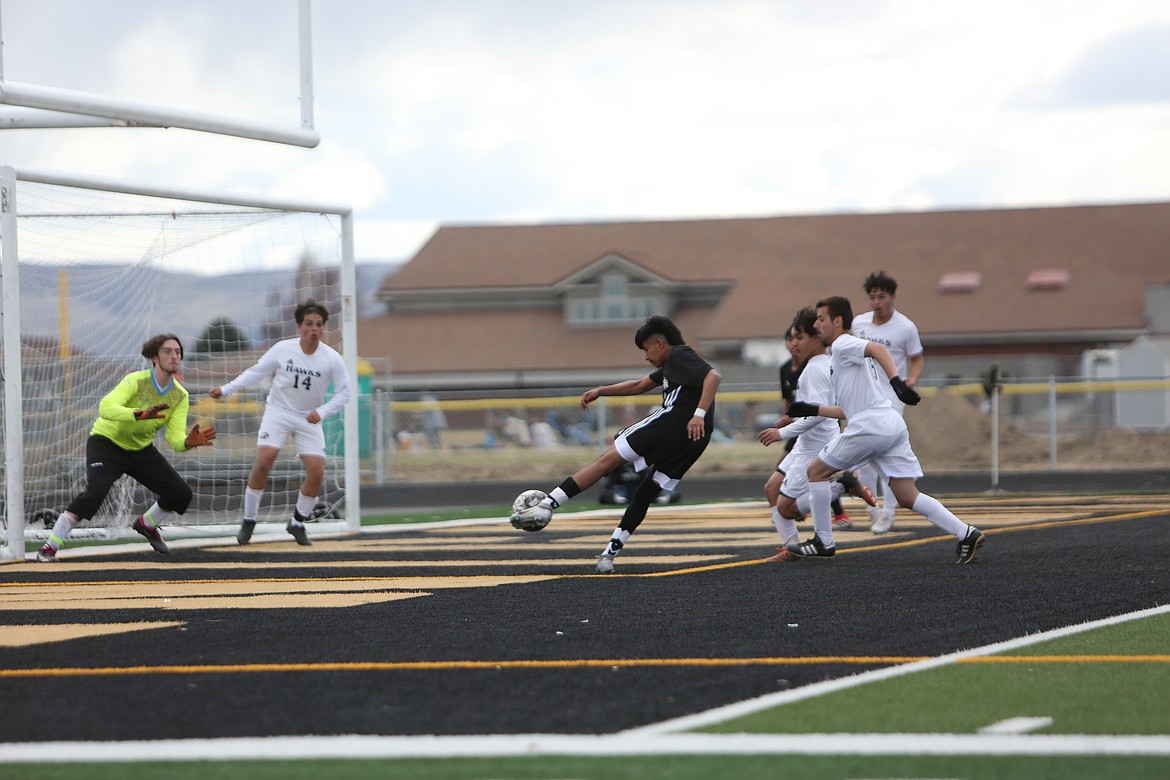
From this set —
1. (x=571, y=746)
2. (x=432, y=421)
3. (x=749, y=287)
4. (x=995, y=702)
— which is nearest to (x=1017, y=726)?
(x=995, y=702)

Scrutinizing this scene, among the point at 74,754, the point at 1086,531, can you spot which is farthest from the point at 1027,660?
the point at 1086,531

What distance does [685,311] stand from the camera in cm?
5362

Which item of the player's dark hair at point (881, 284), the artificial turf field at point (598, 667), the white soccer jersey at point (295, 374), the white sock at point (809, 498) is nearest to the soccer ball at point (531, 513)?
the artificial turf field at point (598, 667)

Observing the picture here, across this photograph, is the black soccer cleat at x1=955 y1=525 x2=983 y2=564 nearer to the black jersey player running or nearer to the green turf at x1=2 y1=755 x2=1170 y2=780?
the black jersey player running

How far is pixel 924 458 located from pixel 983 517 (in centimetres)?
1445

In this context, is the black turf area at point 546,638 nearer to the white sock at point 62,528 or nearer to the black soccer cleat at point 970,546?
the black soccer cleat at point 970,546

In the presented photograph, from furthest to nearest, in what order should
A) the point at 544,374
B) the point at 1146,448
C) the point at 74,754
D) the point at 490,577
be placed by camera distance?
1. the point at 544,374
2. the point at 1146,448
3. the point at 490,577
4. the point at 74,754

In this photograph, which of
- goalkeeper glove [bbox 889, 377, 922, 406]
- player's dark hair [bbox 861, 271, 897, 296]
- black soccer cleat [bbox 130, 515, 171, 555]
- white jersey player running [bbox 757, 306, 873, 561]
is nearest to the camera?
goalkeeper glove [bbox 889, 377, 922, 406]

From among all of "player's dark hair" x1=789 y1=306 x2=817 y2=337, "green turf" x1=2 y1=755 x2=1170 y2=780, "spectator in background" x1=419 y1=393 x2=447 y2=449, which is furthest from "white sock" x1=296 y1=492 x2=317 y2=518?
"spectator in background" x1=419 y1=393 x2=447 y2=449

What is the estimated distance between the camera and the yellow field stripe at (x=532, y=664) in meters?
5.96

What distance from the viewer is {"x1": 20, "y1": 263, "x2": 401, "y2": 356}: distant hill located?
46.9ft

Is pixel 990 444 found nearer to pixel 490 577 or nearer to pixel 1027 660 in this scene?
pixel 490 577

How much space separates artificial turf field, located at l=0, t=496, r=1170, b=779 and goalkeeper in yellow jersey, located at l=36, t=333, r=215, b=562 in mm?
726

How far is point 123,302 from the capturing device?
48.2 ft
